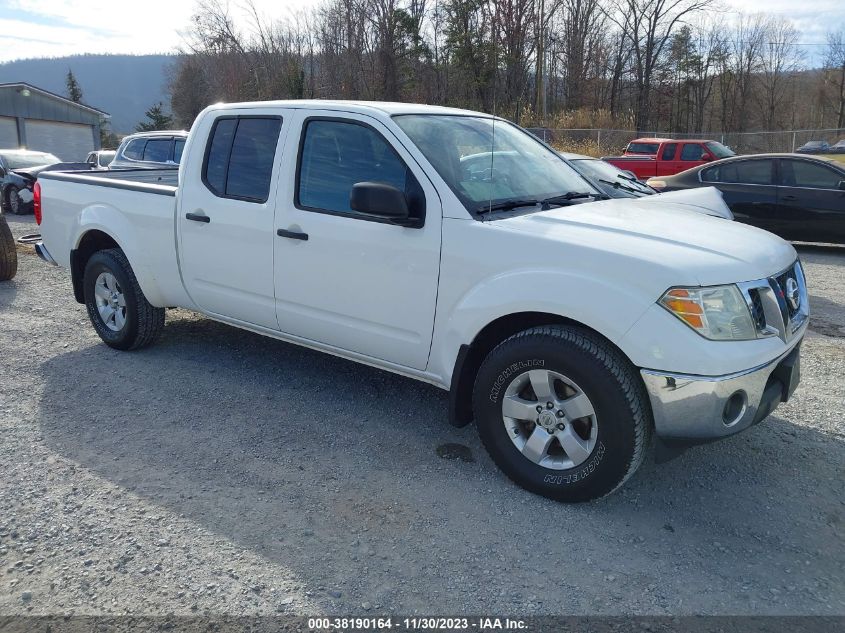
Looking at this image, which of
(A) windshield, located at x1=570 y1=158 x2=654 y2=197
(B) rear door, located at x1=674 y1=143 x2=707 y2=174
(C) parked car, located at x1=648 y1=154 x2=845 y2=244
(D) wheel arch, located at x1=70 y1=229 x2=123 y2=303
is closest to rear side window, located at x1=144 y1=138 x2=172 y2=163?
(D) wheel arch, located at x1=70 y1=229 x2=123 y2=303

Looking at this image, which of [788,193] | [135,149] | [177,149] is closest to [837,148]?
[788,193]

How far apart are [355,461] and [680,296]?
1936mm

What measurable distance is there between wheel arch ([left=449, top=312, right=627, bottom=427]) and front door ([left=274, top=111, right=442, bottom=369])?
10.4 inches

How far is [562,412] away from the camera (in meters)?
3.35

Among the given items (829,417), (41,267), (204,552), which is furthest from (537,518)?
(41,267)

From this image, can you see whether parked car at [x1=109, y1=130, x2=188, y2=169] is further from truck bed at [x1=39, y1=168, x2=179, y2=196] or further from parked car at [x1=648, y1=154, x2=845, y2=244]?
parked car at [x1=648, y1=154, x2=845, y2=244]

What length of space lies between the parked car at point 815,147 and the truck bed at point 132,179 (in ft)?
105

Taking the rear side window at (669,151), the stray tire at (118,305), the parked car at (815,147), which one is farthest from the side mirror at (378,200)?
the parked car at (815,147)

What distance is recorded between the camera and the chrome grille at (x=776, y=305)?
125 inches

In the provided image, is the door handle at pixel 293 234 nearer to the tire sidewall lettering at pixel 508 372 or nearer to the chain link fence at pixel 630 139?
the tire sidewall lettering at pixel 508 372

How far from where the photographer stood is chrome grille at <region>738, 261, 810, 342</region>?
125 inches

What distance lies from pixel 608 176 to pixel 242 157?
4845 millimetres

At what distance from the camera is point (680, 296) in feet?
9.91

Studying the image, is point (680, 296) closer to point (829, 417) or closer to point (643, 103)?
point (829, 417)
